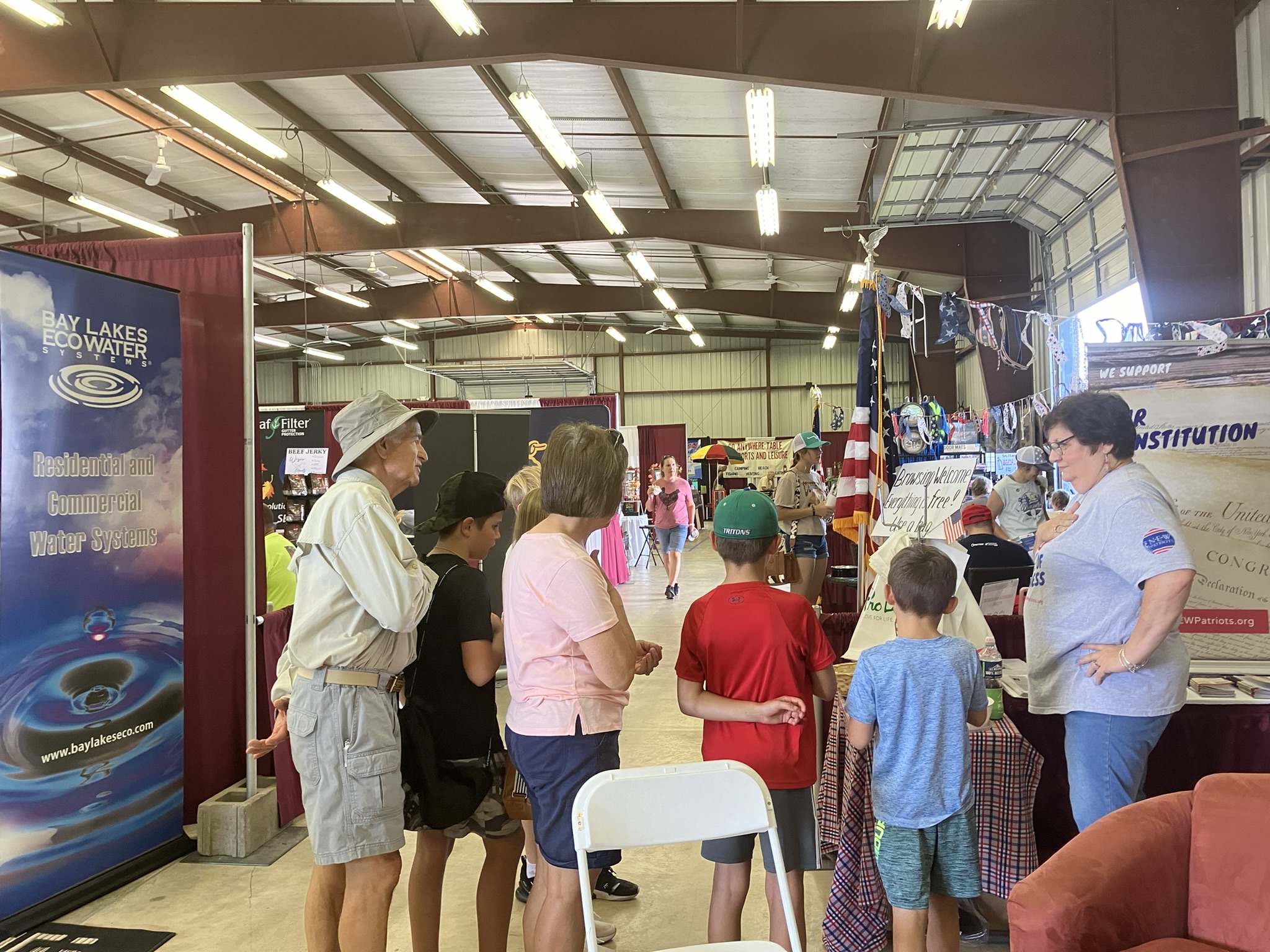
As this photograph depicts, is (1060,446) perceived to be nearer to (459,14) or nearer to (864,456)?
(864,456)

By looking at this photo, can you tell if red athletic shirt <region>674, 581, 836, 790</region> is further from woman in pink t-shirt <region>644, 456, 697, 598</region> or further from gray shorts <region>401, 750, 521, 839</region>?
woman in pink t-shirt <region>644, 456, 697, 598</region>

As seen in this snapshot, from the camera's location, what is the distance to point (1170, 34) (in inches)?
199

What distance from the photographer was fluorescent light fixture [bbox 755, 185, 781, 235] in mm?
8859

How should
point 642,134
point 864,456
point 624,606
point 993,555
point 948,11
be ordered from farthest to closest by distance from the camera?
1. point 642,134
2. point 948,11
3. point 624,606
4. point 993,555
5. point 864,456

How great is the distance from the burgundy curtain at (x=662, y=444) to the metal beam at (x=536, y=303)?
272cm

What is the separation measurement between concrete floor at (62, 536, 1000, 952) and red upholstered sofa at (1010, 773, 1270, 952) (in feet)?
3.45

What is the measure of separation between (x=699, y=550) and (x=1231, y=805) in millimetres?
14476

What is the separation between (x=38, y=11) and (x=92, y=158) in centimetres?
515

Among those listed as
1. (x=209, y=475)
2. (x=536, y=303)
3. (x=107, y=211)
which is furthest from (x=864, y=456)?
(x=536, y=303)

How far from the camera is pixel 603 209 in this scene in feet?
30.5

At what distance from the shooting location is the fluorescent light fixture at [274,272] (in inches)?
556

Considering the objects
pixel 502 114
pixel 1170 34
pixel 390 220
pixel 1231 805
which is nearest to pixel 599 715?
pixel 1231 805

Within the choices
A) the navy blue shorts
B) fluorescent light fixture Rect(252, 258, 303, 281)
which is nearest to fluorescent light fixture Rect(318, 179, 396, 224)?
fluorescent light fixture Rect(252, 258, 303, 281)

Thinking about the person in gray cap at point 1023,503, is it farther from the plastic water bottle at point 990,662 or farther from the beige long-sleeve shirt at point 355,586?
the beige long-sleeve shirt at point 355,586
